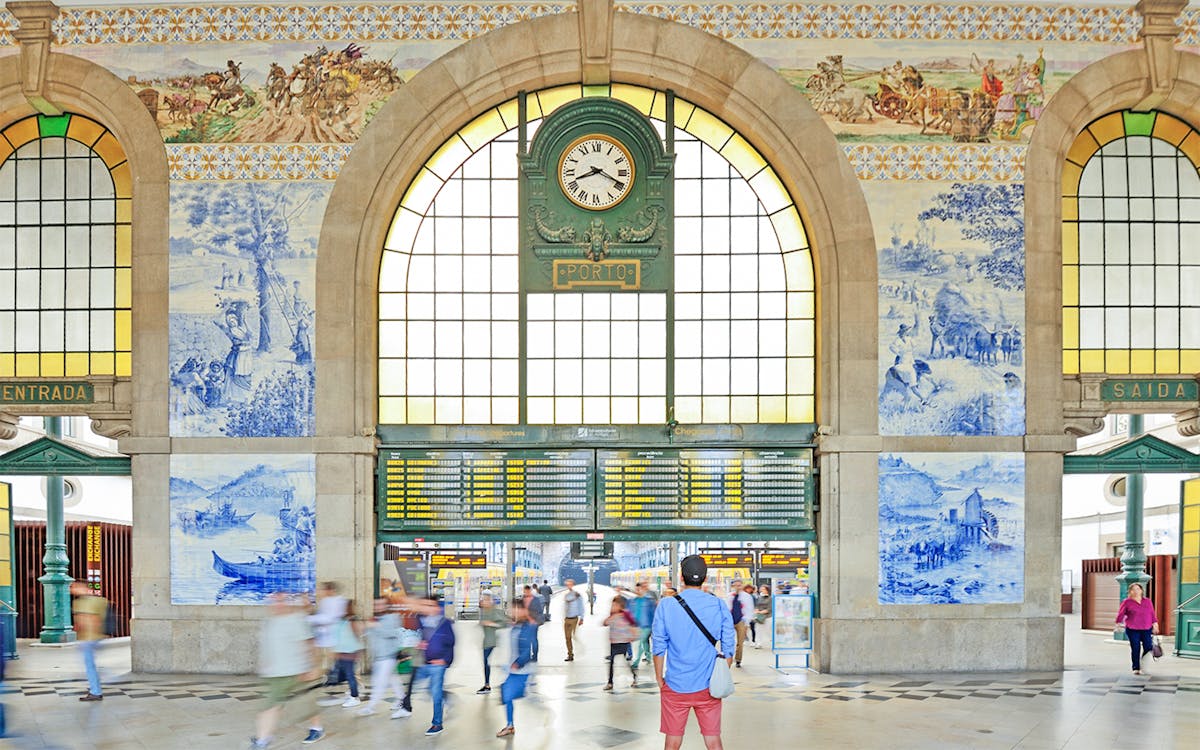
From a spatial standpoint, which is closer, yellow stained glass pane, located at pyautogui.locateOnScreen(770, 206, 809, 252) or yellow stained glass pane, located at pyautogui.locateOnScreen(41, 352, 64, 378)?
yellow stained glass pane, located at pyautogui.locateOnScreen(41, 352, 64, 378)

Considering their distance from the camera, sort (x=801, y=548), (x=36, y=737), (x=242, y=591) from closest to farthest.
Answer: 1. (x=36, y=737)
2. (x=242, y=591)
3. (x=801, y=548)

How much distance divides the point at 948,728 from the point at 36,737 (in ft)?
34.1

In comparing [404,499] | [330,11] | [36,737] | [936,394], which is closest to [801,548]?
[936,394]

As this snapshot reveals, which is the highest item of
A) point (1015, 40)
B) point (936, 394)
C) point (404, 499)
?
point (1015, 40)

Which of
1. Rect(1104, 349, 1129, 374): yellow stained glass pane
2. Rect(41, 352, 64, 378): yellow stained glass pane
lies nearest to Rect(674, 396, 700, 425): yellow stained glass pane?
Rect(1104, 349, 1129, 374): yellow stained glass pane

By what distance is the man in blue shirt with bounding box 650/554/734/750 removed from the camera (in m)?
10.3

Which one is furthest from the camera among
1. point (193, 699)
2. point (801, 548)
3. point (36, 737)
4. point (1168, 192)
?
point (801, 548)

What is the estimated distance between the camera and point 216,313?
2130 cm

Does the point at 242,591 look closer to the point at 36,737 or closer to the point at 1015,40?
the point at 36,737

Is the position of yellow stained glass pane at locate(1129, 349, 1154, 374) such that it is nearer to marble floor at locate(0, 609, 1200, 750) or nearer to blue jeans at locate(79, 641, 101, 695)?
marble floor at locate(0, 609, 1200, 750)

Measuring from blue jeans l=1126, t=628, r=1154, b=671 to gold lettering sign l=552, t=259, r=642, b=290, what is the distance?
9.73m

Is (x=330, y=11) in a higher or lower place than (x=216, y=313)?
higher

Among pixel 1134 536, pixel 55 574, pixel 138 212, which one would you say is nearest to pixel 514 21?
pixel 138 212

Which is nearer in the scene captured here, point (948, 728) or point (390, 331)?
point (948, 728)
